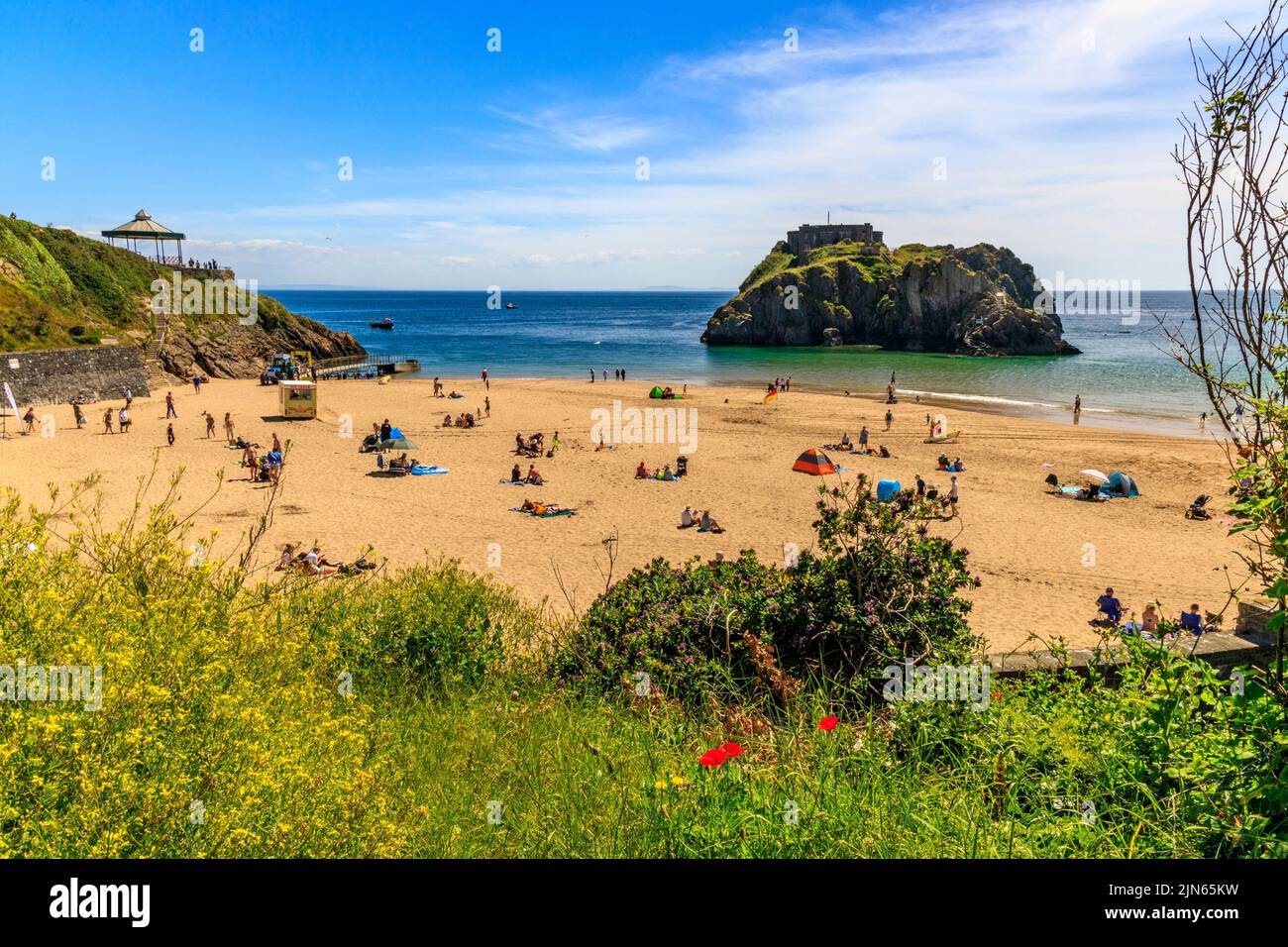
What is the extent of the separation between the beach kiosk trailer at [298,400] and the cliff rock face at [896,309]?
72.1 m

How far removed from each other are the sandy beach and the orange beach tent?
45cm

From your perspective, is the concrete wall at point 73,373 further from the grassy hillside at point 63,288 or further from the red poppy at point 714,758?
the red poppy at point 714,758

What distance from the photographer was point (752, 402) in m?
48.0

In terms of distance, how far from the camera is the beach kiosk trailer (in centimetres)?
3664

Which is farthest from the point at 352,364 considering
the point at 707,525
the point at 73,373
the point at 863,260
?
the point at 863,260

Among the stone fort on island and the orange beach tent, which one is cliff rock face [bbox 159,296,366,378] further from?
the stone fort on island

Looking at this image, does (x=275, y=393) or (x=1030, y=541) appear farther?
(x=275, y=393)

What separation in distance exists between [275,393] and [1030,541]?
45.0m

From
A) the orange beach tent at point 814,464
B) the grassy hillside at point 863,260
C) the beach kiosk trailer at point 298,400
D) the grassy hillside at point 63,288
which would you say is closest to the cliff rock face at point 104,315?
the grassy hillside at point 63,288

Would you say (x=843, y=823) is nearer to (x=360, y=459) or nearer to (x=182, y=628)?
(x=182, y=628)

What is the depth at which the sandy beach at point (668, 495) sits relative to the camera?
1673 centimetres
